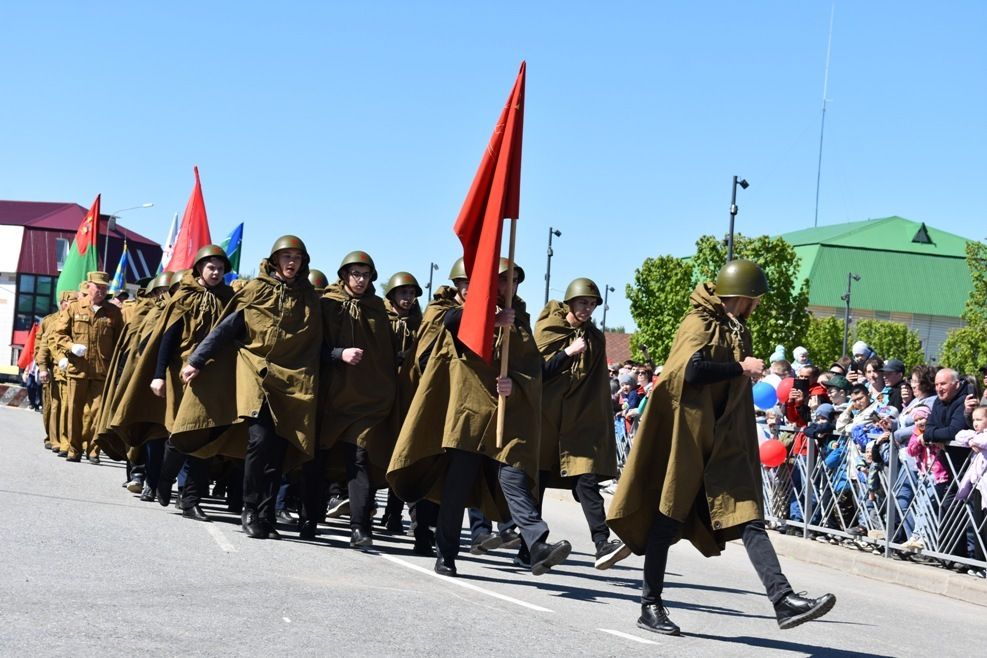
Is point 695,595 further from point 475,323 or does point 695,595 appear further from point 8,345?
point 8,345

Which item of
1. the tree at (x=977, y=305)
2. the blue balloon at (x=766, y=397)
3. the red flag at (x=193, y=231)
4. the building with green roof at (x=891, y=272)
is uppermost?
the building with green roof at (x=891, y=272)

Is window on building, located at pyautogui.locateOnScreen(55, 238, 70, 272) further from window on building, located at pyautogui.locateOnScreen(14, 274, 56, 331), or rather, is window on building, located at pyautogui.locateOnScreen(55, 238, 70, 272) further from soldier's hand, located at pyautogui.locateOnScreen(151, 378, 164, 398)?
soldier's hand, located at pyautogui.locateOnScreen(151, 378, 164, 398)

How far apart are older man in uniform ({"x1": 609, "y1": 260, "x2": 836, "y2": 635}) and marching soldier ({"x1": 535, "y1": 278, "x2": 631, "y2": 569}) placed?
2.36 meters

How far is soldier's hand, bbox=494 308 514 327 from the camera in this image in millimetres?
8781

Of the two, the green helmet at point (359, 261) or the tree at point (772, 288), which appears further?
the tree at point (772, 288)

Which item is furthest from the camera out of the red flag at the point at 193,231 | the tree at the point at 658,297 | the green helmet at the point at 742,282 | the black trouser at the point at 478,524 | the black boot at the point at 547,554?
the tree at the point at 658,297

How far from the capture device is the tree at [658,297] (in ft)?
222

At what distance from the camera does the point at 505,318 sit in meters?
8.80

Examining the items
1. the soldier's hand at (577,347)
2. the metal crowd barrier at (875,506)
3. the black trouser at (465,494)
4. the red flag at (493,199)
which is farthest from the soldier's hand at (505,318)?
the metal crowd barrier at (875,506)

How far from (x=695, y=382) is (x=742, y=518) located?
0.74 metres

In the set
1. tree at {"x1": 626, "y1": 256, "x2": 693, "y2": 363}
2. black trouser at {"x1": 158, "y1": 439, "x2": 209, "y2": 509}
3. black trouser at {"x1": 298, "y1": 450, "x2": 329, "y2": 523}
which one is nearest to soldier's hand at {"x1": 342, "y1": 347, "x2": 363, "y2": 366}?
black trouser at {"x1": 298, "y1": 450, "x2": 329, "y2": 523}

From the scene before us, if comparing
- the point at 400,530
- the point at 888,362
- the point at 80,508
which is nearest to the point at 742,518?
the point at 400,530

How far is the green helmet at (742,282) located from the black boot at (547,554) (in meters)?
1.78

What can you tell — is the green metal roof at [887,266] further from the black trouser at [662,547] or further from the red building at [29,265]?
the black trouser at [662,547]
